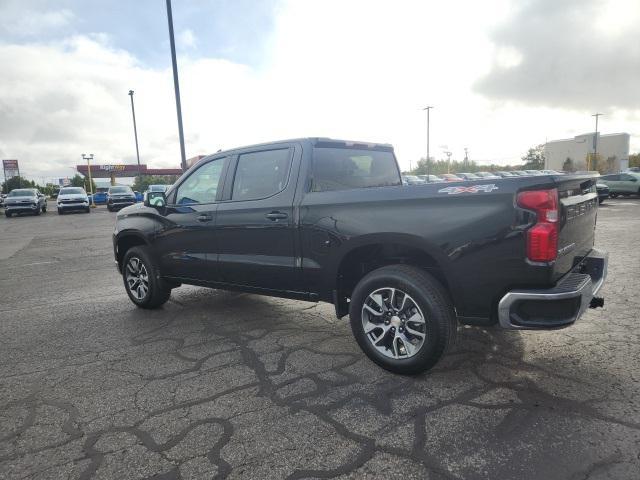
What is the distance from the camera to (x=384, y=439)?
2605 mm

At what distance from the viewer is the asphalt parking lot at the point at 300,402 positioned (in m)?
2.42

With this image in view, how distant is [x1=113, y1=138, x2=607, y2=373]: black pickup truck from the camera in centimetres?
287

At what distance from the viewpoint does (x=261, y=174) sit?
433 cm

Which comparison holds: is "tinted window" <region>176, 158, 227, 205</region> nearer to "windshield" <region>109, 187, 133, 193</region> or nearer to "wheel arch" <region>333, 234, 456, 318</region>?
"wheel arch" <region>333, 234, 456, 318</region>

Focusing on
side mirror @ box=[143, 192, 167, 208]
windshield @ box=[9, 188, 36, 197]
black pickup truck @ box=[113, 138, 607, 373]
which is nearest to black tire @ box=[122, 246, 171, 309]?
black pickup truck @ box=[113, 138, 607, 373]

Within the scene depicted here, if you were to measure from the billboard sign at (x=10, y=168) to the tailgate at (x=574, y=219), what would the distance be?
8493cm

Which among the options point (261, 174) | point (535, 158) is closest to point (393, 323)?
point (261, 174)

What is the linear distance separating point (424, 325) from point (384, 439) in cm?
89

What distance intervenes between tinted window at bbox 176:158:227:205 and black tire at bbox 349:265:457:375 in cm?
205

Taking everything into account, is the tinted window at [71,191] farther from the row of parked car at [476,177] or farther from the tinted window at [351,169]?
the tinted window at [351,169]

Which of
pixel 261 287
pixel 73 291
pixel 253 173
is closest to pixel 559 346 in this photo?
pixel 261 287

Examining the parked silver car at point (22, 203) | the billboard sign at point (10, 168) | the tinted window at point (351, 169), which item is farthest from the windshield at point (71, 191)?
the billboard sign at point (10, 168)

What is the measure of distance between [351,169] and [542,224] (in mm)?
1925

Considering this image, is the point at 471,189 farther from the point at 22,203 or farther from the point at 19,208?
the point at 19,208
